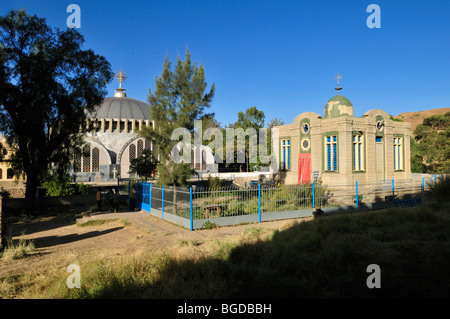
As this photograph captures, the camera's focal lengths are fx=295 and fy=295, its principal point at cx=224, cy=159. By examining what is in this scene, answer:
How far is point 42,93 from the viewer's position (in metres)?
16.4

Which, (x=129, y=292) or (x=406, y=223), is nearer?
(x=129, y=292)

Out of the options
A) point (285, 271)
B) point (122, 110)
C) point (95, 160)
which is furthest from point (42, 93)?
point (122, 110)

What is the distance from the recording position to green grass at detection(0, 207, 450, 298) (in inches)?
198

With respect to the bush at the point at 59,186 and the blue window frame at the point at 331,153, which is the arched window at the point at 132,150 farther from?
the blue window frame at the point at 331,153

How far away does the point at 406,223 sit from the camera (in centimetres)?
973

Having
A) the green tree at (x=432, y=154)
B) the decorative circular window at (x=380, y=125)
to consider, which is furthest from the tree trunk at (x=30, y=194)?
the green tree at (x=432, y=154)

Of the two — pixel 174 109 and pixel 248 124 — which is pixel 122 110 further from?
pixel 174 109

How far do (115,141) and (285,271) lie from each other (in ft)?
146

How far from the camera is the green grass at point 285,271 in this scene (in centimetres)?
504

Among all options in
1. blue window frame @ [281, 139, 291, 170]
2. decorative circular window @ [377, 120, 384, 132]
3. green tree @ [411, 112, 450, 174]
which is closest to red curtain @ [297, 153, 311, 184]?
blue window frame @ [281, 139, 291, 170]

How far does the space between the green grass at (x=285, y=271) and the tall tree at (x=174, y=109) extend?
20.8 ft
